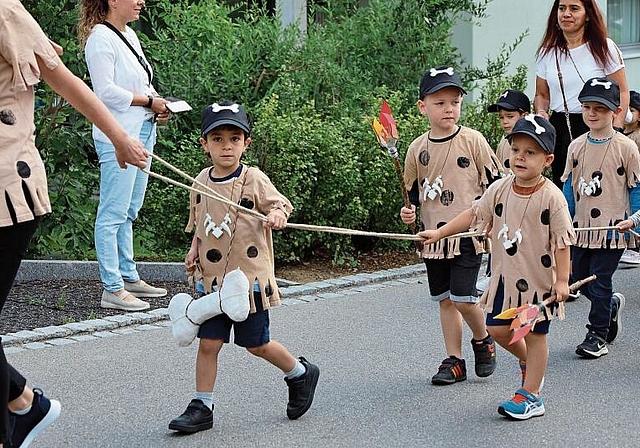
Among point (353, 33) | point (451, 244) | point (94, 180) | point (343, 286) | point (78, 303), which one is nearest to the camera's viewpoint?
point (451, 244)

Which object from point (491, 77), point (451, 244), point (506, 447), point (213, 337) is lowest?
point (506, 447)

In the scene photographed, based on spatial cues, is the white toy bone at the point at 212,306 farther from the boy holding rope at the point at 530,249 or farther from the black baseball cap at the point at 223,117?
the boy holding rope at the point at 530,249

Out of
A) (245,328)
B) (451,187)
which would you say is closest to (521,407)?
(451,187)

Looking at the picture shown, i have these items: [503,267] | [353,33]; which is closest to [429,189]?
[503,267]

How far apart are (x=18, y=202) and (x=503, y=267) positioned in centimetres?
231

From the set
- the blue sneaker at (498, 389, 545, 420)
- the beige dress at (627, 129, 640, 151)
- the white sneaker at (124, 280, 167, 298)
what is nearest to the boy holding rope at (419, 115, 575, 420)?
the blue sneaker at (498, 389, 545, 420)

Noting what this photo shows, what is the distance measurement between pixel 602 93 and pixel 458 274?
1468mm

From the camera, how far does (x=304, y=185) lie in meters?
8.77

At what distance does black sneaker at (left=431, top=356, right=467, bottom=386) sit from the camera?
18.4 feet

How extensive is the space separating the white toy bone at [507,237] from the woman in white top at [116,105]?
2.88 metres

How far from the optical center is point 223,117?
4777 mm

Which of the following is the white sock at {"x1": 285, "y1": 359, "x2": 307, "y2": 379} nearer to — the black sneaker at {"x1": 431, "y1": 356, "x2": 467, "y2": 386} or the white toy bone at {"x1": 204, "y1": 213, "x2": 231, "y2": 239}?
the white toy bone at {"x1": 204, "y1": 213, "x2": 231, "y2": 239}

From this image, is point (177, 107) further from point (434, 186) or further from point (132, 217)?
point (434, 186)

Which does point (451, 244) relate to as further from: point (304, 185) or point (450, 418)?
point (304, 185)
